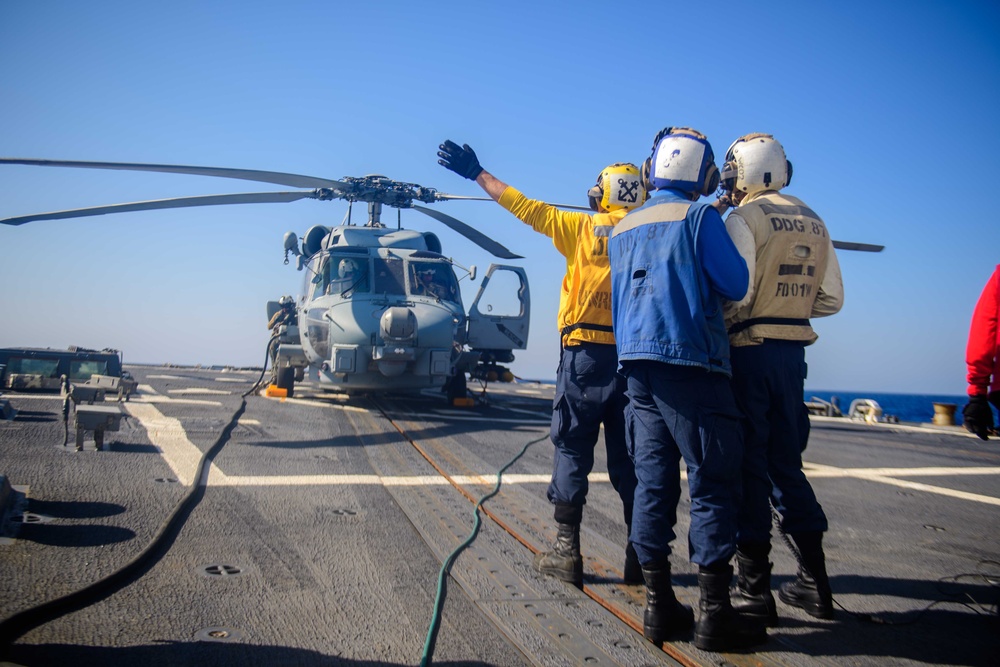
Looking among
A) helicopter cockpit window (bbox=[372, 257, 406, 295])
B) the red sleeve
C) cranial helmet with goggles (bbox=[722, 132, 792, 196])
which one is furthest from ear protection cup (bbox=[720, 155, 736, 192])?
helicopter cockpit window (bbox=[372, 257, 406, 295])

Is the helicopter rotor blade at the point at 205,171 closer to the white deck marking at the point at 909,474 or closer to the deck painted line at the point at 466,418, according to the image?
the deck painted line at the point at 466,418

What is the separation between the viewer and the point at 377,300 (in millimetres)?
10070

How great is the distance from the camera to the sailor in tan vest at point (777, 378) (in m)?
2.89

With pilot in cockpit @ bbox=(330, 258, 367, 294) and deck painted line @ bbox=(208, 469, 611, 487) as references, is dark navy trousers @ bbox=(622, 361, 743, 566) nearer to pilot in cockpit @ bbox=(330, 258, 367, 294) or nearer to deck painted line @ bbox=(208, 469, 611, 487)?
deck painted line @ bbox=(208, 469, 611, 487)

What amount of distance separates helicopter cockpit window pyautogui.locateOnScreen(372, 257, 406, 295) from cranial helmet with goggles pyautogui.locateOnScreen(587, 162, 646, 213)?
7.12 meters

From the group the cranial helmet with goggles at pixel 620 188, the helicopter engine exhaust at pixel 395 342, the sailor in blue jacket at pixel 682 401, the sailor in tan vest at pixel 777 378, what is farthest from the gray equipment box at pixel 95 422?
the sailor in tan vest at pixel 777 378

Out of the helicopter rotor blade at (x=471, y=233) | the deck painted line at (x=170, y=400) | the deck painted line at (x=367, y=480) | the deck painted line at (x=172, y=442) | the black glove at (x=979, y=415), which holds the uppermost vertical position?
the helicopter rotor blade at (x=471, y=233)

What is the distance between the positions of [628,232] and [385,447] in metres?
4.14

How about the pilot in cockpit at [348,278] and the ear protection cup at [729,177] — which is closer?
the ear protection cup at [729,177]

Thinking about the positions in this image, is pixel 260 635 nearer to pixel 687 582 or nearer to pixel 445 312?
pixel 687 582

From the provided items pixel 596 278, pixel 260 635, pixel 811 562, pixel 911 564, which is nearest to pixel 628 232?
pixel 596 278

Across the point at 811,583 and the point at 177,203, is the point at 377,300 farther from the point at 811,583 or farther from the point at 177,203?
the point at 811,583

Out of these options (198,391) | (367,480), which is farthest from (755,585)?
(198,391)

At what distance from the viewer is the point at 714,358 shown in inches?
106
